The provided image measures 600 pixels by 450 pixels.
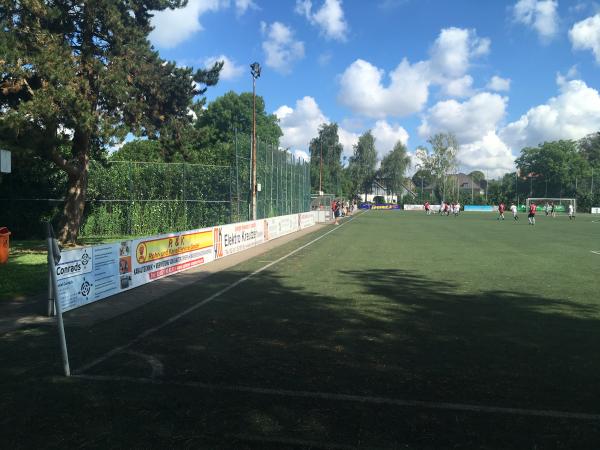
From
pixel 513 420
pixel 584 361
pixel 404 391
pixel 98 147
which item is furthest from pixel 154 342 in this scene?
pixel 98 147

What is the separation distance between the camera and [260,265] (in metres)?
15.2

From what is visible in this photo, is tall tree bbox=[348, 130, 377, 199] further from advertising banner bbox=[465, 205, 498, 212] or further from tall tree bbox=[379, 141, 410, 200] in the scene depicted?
advertising banner bbox=[465, 205, 498, 212]

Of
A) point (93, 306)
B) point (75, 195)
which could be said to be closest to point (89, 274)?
point (93, 306)

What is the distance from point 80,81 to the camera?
15.9m

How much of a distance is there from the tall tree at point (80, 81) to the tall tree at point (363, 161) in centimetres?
9929

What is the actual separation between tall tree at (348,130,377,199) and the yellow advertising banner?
339 ft

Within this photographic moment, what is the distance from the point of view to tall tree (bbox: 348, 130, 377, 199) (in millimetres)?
118188

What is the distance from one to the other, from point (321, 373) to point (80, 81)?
1421cm

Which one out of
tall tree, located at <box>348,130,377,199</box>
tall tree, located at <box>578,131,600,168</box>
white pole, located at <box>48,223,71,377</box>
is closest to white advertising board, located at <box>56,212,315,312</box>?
white pole, located at <box>48,223,71,377</box>

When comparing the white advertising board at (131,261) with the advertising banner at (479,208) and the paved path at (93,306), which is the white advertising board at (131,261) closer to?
the paved path at (93,306)

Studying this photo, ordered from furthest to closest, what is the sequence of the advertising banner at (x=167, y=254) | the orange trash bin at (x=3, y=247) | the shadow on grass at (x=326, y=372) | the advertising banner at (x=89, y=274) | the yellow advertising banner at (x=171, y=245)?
the orange trash bin at (x=3, y=247), the yellow advertising banner at (x=171, y=245), the advertising banner at (x=167, y=254), the advertising banner at (x=89, y=274), the shadow on grass at (x=326, y=372)

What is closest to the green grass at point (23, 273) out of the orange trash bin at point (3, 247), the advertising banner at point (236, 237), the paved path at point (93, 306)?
the orange trash bin at point (3, 247)

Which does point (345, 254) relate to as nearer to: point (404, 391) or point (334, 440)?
point (404, 391)

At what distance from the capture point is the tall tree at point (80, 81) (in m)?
15.0
